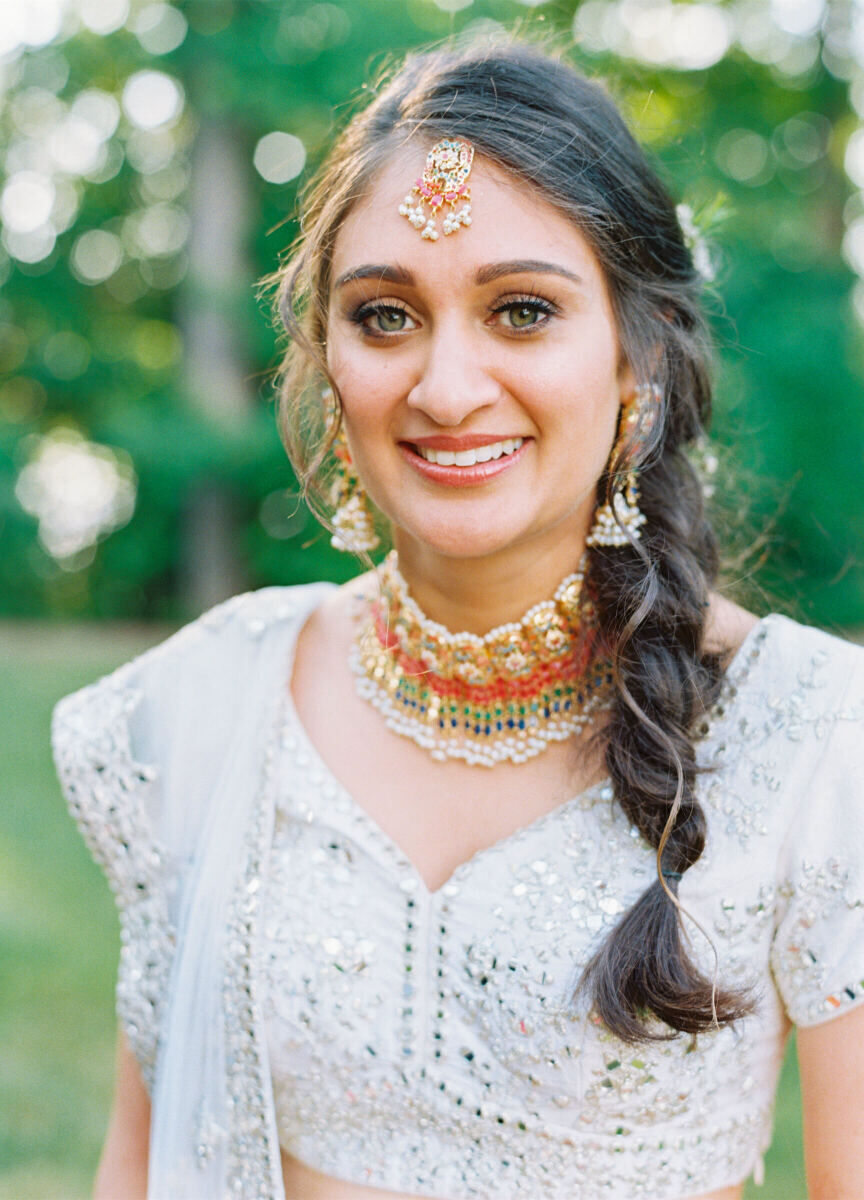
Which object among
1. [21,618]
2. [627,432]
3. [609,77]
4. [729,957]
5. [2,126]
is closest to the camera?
[729,957]

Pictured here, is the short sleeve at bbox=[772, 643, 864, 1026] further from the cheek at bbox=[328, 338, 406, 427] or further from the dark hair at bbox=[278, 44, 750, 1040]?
the cheek at bbox=[328, 338, 406, 427]

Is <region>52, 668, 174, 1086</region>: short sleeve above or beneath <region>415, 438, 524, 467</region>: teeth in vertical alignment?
beneath

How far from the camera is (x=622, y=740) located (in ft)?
5.73

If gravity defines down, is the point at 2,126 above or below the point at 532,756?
above

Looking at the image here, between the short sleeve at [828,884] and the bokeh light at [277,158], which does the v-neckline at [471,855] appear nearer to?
the short sleeve at [828,884]

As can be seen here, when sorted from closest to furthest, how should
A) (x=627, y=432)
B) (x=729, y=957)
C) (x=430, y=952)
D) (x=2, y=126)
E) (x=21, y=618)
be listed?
(x=729, y=957)
(x=430, y=952)
(x=627, y=432)
(x=2, y=126)
(x=21, y=618)

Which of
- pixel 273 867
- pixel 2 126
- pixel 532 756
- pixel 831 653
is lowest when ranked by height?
pixel 273 867

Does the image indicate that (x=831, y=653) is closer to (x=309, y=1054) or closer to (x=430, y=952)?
(x=430, y=952)

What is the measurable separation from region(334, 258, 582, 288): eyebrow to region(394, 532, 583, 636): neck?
16.4 inches

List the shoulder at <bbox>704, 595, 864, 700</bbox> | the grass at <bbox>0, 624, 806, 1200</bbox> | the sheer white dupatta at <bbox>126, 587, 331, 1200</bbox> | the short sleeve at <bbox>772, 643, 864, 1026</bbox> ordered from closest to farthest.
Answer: the short sleeve at <bbox>772, 643, 864, 1026</bbox>
the shoulder at <bbox>704, 595, 864, 700</bbox>
the sheer white dupatta at <bbox>126, 587, 331, 1200</bbox>
the grass at <bbox>0, 624, 806, 1200</bbox>

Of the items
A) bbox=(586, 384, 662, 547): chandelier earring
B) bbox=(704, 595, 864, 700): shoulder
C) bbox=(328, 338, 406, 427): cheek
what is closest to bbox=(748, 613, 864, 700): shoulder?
bbox=(704, 595, 864, 700): shoulder

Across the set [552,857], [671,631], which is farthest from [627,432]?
[552,857]

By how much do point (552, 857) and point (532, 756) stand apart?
0.20 meters

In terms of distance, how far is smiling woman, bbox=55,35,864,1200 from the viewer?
1.60 metres
